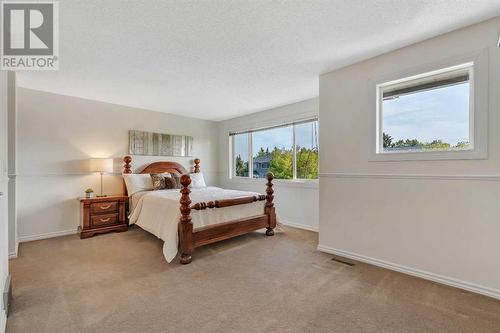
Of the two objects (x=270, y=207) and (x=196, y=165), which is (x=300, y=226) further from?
(x=196, y=165)

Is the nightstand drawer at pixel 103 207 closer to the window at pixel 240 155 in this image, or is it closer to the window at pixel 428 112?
the window at pixel 240 155

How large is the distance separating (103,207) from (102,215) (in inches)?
5.2

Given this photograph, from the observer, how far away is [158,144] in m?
5.14

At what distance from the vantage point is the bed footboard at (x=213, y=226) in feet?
9.60

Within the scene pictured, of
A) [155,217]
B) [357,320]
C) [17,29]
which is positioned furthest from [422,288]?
[17,29]

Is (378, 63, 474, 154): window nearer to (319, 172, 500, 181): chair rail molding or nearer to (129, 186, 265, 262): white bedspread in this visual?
(319, 172, 500, 181): chair rail molding

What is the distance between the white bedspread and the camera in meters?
2.94

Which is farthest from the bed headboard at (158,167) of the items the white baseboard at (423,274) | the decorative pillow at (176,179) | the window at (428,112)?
the window at (428,112)

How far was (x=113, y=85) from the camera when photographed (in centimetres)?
358

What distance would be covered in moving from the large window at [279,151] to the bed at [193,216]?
957mm

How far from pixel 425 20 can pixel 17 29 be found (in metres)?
3.58

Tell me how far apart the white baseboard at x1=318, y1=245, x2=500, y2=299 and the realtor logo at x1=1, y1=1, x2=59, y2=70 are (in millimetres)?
3733

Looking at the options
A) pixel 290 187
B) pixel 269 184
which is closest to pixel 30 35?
pixel 269 184

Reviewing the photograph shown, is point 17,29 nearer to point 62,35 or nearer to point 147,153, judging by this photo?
point 62,35
